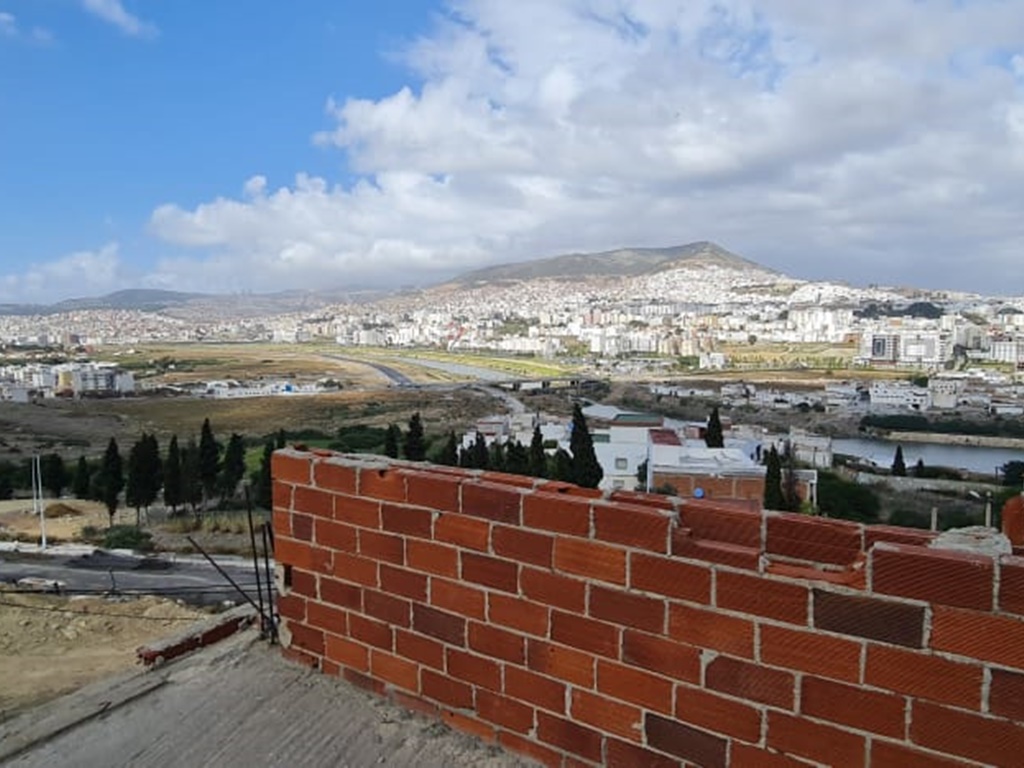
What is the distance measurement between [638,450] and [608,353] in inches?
4172

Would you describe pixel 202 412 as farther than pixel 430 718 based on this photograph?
Yes

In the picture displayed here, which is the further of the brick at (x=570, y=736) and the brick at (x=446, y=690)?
the brick at (x=446, y=690)

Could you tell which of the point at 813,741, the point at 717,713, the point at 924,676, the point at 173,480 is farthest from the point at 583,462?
the point at 924,676

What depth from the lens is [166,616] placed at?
1415 centimetres

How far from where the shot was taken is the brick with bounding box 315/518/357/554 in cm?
258

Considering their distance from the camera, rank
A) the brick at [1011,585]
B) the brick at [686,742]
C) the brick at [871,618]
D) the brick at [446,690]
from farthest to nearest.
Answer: the brick at [446,690] < the brick at [686,742] < the brick at [871,618] < the brick at [1011,585]

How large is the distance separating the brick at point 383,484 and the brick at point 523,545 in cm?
39

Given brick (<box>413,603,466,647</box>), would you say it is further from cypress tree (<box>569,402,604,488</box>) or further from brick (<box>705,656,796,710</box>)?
cypress tree (<box>569,402,604,488</box>)

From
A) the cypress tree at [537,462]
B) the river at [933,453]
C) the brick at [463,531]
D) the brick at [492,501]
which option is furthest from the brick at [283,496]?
the river at [933,453]

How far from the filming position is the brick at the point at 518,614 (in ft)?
6.90

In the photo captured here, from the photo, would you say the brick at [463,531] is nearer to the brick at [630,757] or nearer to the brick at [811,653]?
the brick at [630,757]

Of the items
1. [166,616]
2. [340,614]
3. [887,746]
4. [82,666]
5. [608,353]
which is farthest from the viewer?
[608,353]

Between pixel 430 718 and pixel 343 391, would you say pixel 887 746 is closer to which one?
pixel 430 718

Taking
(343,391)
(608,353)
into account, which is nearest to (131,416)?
(343,391)
